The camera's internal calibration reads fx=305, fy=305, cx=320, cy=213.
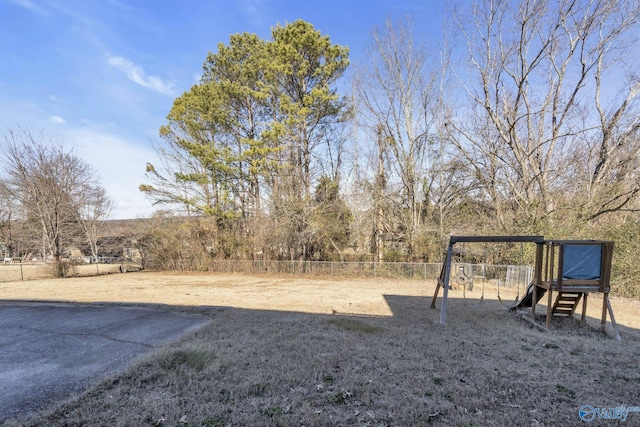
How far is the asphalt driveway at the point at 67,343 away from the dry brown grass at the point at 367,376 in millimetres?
478

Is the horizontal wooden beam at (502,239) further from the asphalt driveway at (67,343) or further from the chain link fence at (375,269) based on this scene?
the asphalt driveway at (67,343)

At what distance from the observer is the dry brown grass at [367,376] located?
2.81m

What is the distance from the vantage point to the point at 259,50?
1647cm

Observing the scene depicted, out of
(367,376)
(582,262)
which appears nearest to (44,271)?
(367,376)

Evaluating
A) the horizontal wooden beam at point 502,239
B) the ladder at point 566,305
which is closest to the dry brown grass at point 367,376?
the ladder at point 566,305

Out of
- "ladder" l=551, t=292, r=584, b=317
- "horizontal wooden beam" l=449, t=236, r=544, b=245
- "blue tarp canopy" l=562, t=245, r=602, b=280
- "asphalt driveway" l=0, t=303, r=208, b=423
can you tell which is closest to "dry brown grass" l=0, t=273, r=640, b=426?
"ladder" l=551, t=292, r=584, b=317

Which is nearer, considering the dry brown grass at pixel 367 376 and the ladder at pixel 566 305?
the dry brown grass at pixel 367 376

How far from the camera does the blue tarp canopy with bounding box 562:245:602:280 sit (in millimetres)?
5812

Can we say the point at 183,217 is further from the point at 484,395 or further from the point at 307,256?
the point at 484,395

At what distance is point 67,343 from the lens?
5152 millimetres

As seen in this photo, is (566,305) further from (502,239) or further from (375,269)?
(375,269)

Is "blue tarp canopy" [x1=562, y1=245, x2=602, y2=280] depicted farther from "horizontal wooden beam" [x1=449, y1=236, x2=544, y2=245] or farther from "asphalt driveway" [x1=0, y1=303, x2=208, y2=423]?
"asphalt driveway" [x1=0, y1=303, x2=208, y2=423]

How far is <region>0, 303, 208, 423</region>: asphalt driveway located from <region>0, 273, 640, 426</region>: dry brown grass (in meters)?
0.48

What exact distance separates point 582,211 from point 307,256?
39.5 ft
